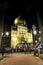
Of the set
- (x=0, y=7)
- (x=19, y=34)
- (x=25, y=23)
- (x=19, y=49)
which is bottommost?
(x=19, y=49)

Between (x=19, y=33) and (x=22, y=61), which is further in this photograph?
(x=19, y=33)

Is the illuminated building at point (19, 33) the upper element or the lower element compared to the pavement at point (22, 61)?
upper

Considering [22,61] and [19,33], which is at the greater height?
[19,33]

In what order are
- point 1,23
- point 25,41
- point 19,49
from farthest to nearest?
point 25,41 < point 1,23 < point 19,49

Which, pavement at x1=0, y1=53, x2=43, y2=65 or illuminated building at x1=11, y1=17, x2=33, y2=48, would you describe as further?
illuminated building at x1=11, y1=17, x2=33, y2=48

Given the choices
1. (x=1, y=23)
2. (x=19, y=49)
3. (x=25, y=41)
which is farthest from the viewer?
(x=25, y=41)

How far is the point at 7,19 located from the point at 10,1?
14.6ft

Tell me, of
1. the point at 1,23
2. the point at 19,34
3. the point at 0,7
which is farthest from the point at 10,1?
the point at 19,34

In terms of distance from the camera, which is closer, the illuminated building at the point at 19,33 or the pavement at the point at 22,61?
the pavement at the point at 22,61

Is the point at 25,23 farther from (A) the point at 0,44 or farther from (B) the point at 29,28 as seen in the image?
(A) the point at 0,44

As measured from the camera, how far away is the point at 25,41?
4450 centimetres

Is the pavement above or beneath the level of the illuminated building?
beneath

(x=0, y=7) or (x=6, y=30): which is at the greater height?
(x=0, y=7)

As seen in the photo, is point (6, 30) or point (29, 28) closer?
point (6, 30)
